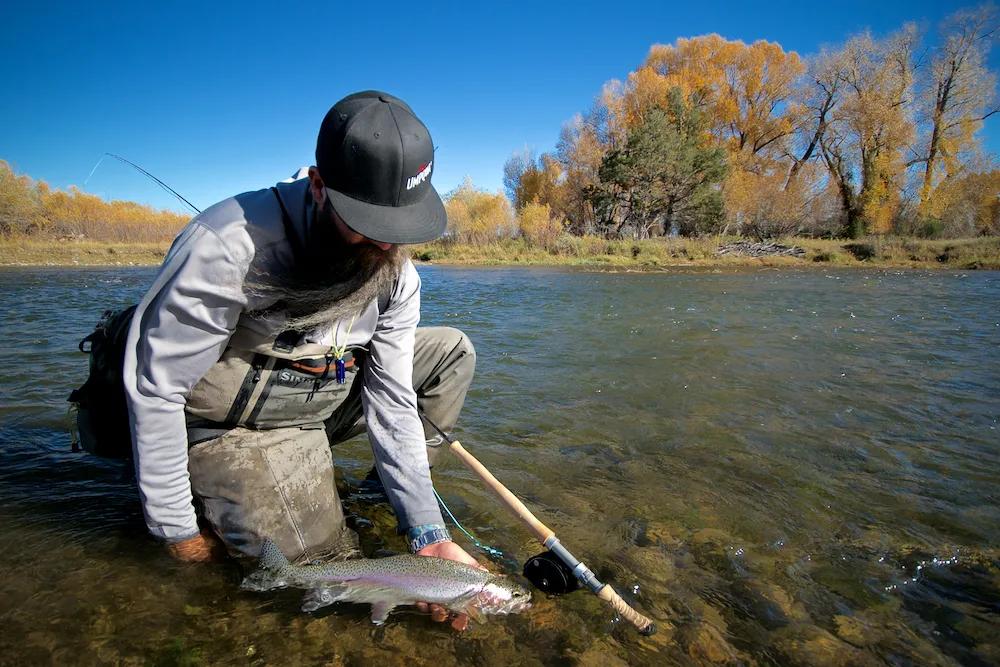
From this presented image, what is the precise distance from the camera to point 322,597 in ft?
6.71

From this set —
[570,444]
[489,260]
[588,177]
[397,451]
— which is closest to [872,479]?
[570,444]

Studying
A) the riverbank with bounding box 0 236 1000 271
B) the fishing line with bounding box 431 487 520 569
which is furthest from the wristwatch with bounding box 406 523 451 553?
the riverbank with bounding box 0 236 1000 271

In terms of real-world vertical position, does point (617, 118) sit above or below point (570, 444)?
above

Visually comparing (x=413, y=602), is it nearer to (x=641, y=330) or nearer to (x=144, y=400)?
(x=144, y=400)

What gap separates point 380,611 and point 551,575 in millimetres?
641

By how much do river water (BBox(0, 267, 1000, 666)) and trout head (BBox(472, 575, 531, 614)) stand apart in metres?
0.06

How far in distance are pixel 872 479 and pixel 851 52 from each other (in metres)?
41.6

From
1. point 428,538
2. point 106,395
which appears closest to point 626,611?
point 428,538

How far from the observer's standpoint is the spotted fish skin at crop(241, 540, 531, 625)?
192cm

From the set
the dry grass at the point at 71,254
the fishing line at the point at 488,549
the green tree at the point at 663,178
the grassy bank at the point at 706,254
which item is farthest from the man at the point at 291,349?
the green tree at the point at 663,178

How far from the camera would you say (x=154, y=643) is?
6.07ft

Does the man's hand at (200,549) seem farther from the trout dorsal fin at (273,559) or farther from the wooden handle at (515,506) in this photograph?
the wooden handle at (515,506)

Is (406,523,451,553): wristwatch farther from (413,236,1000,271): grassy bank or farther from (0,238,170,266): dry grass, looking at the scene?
(0,238,170,266): dry grass

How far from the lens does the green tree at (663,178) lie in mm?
33031
